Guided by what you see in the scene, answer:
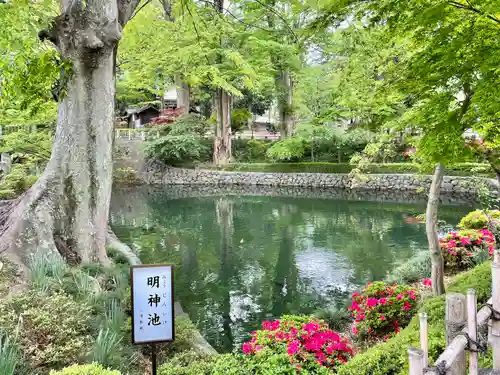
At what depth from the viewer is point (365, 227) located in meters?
13.2

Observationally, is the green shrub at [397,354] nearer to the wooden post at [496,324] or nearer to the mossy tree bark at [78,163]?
the wooden post at [496,324]

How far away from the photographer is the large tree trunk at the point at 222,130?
2247cm

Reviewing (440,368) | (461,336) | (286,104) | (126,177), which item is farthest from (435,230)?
(126,177)

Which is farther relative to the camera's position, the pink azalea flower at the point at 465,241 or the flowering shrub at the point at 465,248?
the pink azalea flower at the point at 465,241

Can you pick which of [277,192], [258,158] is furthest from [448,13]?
[258,158]

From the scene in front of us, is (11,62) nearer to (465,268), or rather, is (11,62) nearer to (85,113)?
(85,113)

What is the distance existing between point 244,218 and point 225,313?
27.7ft

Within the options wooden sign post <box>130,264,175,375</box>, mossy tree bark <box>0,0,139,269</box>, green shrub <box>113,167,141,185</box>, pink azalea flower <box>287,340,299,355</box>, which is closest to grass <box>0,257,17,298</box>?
mossy tree bark <box>0,0,139,269</box>

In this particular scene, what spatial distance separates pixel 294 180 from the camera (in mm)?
22531

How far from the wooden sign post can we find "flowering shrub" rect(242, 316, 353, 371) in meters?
0.78

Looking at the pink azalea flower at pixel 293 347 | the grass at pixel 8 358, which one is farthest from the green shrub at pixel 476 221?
the grass at pixel 8 358

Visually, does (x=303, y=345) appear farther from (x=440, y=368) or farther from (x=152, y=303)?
(x=440, y=368)

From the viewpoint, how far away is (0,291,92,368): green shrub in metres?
3.31

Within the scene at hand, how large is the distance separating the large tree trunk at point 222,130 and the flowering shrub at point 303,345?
19.2 metres
